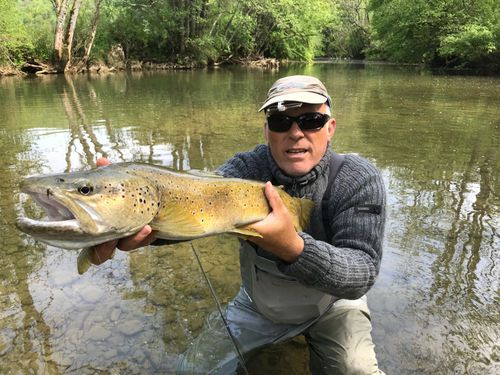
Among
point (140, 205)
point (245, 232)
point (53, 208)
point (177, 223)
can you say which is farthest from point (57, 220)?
point (245, 232)

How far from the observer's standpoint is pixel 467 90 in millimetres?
18875

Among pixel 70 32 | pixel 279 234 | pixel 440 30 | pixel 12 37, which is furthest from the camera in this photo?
pixel 440 30

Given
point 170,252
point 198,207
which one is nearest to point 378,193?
point 198,207

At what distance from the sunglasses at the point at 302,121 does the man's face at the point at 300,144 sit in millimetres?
18

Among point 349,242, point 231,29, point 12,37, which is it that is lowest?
point 349,242

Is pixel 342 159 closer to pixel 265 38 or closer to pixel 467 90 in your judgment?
pixel 467 90

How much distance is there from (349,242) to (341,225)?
0.12 metres

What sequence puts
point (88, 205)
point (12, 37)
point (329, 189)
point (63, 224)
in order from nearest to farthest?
point (63, 224) → point (88, 205) → point (329, 189) → point (12, 37)

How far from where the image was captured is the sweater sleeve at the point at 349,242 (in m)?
2.12

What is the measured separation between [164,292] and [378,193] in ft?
7.53

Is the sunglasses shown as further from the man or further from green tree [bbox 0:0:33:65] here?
green tree [bbox 0:0:33:65]

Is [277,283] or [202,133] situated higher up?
[277,283]

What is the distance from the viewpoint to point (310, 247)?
6.92ft

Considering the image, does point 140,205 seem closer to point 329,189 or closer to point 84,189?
point 84,189
